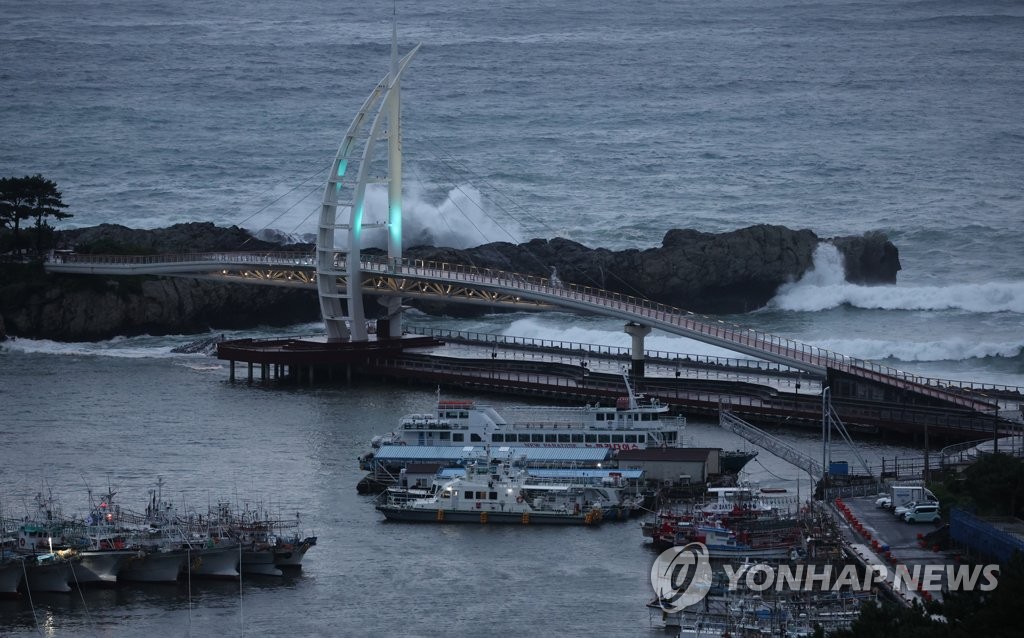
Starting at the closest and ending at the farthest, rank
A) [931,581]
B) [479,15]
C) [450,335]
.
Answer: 1. [931,581]
2. [450,335]
3. [479,15]

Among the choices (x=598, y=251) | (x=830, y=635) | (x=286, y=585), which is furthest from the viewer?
(x=598, y=251)

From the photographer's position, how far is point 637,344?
8906 centimetres

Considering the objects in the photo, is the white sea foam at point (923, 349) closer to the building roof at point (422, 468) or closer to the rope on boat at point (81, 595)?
the building roof at point (422, 468)

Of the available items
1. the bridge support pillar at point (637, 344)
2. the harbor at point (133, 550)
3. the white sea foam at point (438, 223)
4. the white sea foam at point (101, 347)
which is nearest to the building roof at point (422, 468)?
the harbor at point (133, 550)

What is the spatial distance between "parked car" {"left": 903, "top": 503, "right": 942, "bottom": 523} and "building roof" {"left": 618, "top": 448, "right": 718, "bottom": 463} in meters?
10.5

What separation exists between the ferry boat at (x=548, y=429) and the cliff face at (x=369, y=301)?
3051 centimetres

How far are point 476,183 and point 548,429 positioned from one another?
6640 cm

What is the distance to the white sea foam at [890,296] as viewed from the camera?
108m

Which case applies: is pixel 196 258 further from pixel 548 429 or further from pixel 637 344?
pixel 548 429

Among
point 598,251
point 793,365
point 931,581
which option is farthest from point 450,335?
point 931,581

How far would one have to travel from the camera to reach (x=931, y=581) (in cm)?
5462

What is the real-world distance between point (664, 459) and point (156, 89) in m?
100

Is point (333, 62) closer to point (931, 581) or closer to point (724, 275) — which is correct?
point (724, 275)

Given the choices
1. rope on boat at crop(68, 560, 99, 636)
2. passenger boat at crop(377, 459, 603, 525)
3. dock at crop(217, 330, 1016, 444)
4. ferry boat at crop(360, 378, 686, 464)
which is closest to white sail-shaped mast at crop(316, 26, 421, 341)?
dock at crop(217, 330, 1016, 444)
